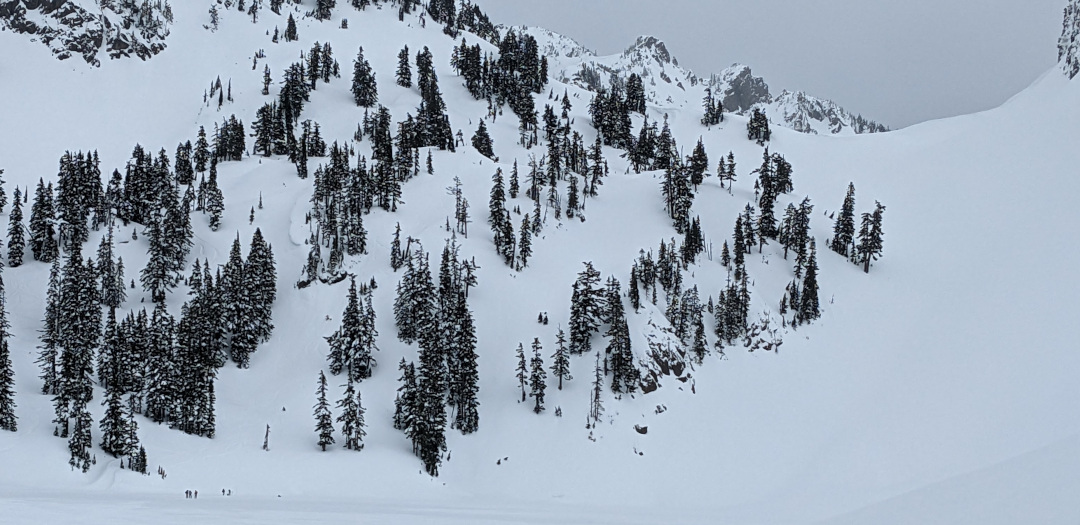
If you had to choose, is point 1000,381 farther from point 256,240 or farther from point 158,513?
point 256,240

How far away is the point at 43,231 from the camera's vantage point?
8081 cm

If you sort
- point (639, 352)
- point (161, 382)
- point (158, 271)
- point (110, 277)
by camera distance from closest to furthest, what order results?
1. point (161, 382)
2. point (110, 277)
3. point (158, 271)
4. point (639, 352)

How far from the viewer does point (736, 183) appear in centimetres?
13450

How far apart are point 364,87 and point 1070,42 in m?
188

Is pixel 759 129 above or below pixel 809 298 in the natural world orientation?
above

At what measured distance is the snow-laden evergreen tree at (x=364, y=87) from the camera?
140125 millimetres

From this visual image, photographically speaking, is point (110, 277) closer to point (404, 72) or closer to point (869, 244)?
point (404, 72)

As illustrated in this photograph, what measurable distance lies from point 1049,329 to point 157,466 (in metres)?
104

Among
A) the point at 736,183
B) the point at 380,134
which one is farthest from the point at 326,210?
the point at 736,183

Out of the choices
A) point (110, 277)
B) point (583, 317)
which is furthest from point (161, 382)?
point (583, 317)

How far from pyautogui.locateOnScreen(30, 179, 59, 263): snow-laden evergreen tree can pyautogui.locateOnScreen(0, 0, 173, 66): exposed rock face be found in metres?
77.7

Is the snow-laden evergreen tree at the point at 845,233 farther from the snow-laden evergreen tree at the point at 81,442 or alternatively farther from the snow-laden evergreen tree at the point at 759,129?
the snow-laden evergreen tree at the point at 81,442

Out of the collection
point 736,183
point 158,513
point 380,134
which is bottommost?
point 158,513

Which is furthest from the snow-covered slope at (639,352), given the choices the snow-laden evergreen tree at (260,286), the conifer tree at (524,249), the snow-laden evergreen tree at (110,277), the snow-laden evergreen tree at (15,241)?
the snow-laden evergreen tree at (15,241)
